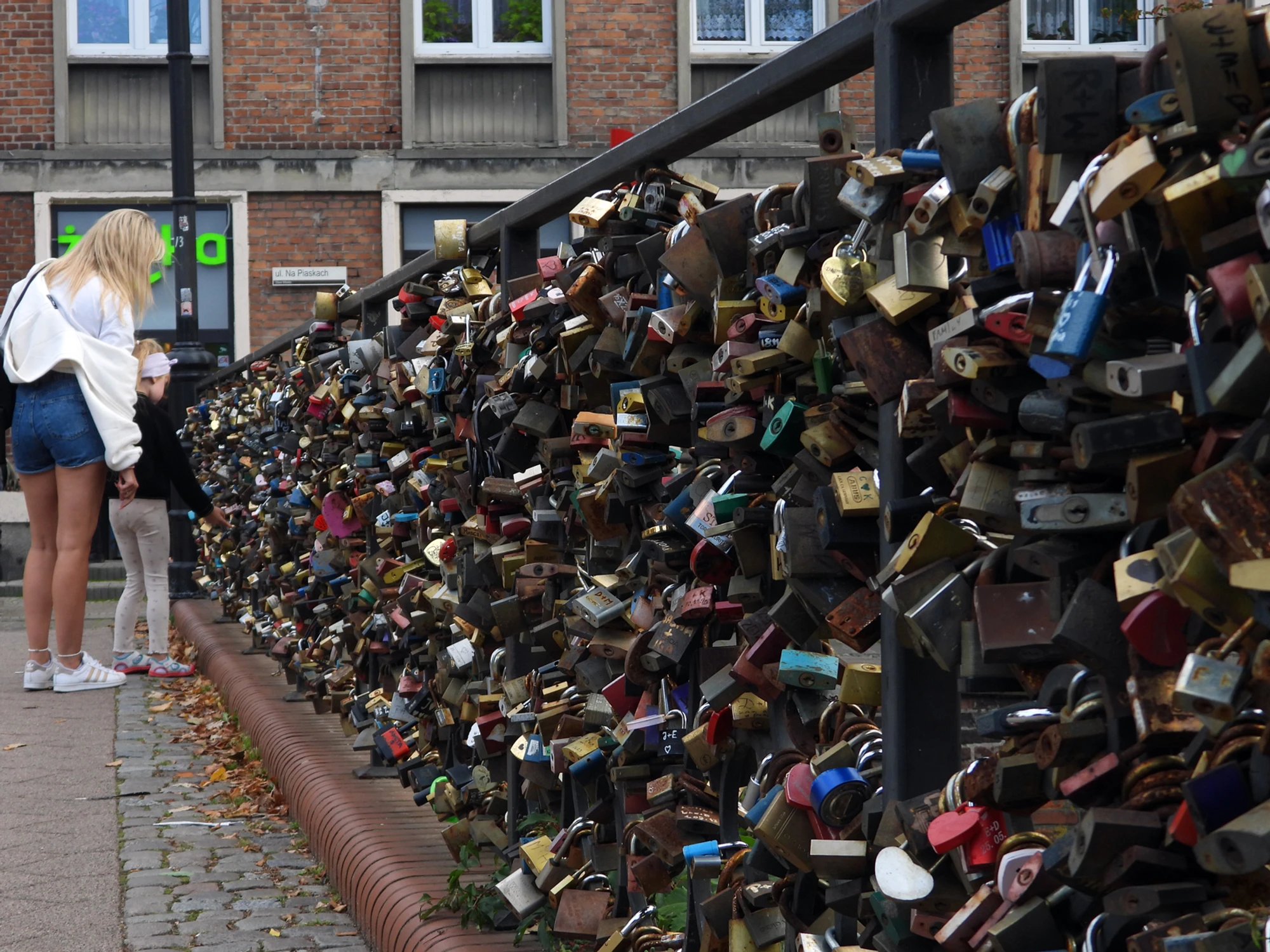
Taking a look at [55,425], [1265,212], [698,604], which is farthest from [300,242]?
[1265,212]

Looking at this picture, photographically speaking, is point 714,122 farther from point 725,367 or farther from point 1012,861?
point 1012,861

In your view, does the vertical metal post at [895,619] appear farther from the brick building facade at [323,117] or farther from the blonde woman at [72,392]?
the brick building facade at [323,117]

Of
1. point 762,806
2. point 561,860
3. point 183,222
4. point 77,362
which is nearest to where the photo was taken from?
point 762,806

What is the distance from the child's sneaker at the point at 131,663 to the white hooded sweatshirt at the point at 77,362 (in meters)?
1.43

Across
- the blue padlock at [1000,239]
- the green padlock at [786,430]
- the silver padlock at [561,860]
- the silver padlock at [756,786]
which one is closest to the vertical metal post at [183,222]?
the silver padlock at [561,860]

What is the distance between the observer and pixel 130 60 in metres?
18.0

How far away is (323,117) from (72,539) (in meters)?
12.7

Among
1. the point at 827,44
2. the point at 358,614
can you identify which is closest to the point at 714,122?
the point at 827,44

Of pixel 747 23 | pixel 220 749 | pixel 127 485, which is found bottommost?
pixel 220 749

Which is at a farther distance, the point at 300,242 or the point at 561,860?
the point at 300,242

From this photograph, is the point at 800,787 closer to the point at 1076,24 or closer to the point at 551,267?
the point at 551,267

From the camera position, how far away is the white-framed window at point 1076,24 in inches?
747

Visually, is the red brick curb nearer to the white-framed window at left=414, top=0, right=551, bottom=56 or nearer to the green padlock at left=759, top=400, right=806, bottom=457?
the green padlock at left=759, top=400, right=806, bottom=457

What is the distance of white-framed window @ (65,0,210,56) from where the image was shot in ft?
59.2
